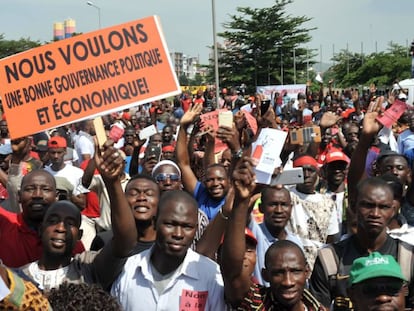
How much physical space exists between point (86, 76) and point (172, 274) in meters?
1.28

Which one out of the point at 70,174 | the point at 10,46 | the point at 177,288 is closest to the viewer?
the point at 177,288

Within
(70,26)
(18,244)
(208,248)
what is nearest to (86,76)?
(18,244)

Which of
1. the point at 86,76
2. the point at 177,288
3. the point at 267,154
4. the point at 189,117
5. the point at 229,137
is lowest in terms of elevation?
the point at 177,288

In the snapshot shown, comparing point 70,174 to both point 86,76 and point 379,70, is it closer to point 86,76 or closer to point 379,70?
point 86,76

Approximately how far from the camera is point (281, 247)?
3275 mm

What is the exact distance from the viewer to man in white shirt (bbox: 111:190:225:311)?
10.4 ft

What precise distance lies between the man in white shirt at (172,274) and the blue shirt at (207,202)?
144 cm

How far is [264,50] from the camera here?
151ft

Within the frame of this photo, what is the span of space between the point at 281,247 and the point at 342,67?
58203 millimetres

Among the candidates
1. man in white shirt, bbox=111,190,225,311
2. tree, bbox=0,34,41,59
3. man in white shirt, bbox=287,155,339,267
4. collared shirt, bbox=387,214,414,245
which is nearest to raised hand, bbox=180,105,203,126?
man in white shirt, bbox=287,155,339,267

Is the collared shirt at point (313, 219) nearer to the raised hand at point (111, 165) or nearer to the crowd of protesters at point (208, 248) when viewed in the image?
the crowd of protesters at point (208, 248)

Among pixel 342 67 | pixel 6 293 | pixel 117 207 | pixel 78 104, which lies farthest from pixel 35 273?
pixel 342 67

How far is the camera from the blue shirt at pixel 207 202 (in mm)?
4790

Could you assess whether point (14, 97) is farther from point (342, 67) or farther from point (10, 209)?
point (342, 67)
